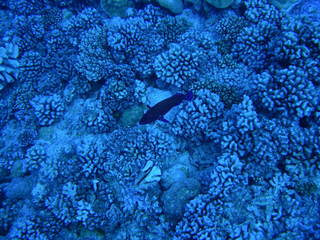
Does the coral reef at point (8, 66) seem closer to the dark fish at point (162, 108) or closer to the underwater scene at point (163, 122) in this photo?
the underwater scene at point (163, 122)

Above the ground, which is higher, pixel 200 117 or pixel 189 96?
pixel 189 96

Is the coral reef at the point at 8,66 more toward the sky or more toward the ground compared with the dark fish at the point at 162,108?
more toward the sky

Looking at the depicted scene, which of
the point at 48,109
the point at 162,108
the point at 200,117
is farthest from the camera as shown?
the point at 48,109

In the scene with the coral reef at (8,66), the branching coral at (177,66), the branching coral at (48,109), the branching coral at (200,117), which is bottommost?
the branching coral at (200,117)

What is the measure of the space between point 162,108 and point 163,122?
0.37m

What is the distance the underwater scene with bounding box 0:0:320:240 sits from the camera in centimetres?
326

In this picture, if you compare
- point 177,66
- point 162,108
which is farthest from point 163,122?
point 177,66

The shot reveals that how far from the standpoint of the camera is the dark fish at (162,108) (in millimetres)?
3879

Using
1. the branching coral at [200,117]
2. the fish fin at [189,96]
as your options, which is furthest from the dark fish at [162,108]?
the branching coral at [200,117]

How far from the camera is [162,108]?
3.90 m

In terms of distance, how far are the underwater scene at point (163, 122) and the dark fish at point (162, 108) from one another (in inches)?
0.8

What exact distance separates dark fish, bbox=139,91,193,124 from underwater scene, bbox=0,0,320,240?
2cm

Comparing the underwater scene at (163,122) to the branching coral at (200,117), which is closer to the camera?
the underwater scene at (163,122)

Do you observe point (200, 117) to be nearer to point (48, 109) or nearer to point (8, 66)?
point (48, 109)
